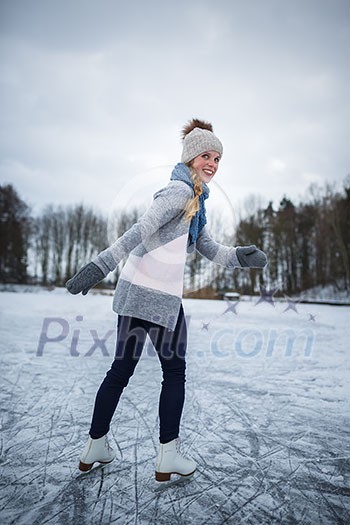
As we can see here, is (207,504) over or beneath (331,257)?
beneath

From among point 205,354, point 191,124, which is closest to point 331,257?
point 205,354

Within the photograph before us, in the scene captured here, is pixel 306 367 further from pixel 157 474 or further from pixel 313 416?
pixel 157 474

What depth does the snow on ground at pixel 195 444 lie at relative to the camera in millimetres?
1327

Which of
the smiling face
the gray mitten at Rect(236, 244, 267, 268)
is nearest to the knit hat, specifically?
the smiling face

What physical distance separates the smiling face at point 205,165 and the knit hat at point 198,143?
0.02m

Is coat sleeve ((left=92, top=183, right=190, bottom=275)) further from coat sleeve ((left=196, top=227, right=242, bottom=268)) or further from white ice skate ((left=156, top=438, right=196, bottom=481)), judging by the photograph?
white ice skate ((left=156, top=438, right=196, bottom=481))

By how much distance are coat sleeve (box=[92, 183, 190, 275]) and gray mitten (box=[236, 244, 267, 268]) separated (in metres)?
0.46

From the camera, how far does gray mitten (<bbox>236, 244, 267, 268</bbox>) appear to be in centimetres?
178

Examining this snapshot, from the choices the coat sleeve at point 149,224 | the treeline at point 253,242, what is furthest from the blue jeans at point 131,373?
the treeline at point 253,242

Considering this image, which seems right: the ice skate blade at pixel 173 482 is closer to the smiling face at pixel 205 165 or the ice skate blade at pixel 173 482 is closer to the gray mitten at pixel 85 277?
the gray mitten at pixel 85 277

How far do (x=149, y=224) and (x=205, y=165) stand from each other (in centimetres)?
55

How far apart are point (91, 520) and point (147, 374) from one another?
229cm

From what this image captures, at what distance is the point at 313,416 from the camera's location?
2408 mm

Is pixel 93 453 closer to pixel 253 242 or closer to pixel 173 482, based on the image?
pixel 173 482
